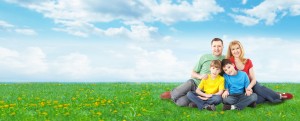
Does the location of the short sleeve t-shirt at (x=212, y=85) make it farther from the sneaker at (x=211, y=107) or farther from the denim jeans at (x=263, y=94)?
→ the denim jeans at (x=263, y=94)

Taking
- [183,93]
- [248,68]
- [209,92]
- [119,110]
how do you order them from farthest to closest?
1. [183,93]
2. [248,68]
3. [209,92]
4. [119,110]

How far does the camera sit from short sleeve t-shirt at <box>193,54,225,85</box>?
12.6 metres

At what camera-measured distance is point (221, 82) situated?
12094mm

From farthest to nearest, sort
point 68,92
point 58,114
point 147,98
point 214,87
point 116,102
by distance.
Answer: point 68,92, point 147,98, point 116,102, point 214,87, point 58,114

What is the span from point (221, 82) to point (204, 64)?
0.82 meters

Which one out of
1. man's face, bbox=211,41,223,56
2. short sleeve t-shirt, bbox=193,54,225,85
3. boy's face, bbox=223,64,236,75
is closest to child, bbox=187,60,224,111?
boy's face, bbox=223,64,236,75

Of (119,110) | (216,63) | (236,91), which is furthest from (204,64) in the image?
(119,110)

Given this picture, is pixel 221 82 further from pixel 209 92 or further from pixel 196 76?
pixel 196 76

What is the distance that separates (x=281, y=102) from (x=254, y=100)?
1378mm

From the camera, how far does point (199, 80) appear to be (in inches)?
502

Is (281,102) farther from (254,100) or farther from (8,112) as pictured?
(8,112)

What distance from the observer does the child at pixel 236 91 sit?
12109 mm

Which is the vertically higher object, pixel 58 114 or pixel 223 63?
pixel 223 63

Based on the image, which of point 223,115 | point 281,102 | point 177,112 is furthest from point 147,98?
point 281,102
